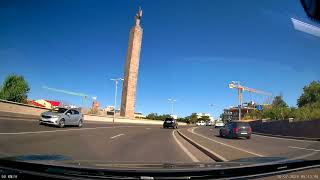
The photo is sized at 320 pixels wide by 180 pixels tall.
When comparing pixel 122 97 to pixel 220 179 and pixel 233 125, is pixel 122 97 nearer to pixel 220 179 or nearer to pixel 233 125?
pixel 233 125

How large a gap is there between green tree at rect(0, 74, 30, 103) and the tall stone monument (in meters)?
37.3

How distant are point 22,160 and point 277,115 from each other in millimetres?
80733

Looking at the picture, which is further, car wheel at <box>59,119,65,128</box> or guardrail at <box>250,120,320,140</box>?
guardrail at <box>250,120,320,140</box>

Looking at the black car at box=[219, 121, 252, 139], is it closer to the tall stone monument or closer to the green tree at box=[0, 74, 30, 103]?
the tall stone monument

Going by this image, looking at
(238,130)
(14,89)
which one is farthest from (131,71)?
(238,130)

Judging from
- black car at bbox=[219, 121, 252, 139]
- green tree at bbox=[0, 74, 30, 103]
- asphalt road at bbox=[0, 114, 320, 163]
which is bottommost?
asphalt road at bbox=[0, 114, 320, 163]

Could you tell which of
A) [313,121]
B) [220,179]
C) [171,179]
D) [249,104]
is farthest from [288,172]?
[249,104]

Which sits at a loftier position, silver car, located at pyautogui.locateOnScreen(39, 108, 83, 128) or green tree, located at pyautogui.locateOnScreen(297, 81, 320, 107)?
green tree, located at pyautogui.locateOnScreen(297, 81, 320, 107)

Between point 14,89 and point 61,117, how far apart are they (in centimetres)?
8437

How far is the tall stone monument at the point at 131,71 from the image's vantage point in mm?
78000

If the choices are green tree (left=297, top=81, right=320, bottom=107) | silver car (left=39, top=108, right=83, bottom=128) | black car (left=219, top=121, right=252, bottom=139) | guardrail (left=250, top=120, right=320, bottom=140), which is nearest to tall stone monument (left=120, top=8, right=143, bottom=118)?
guardrail (left=250, top=120, right=320, bottom=140)

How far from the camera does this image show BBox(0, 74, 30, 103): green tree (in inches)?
4031

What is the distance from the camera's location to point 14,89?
103625 mm

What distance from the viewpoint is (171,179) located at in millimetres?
3814
